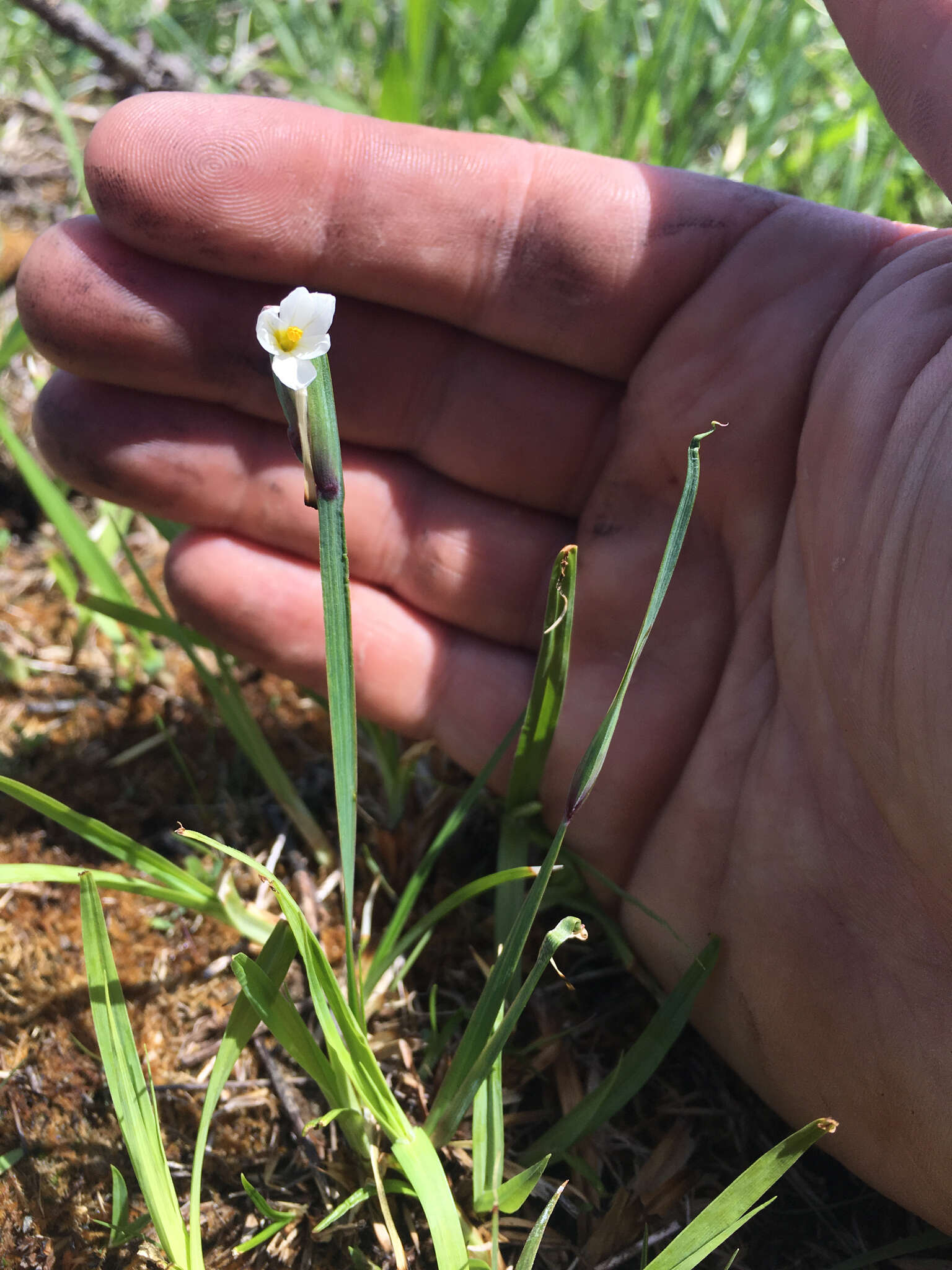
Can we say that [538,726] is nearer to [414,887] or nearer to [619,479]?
[414,887]

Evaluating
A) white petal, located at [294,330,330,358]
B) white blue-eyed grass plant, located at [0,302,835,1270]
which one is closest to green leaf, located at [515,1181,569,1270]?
white blue-eyed grass plant, located at [0,302,835,1270]

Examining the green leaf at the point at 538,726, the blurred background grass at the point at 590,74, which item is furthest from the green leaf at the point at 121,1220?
the blurred background grass at the point at 590,74

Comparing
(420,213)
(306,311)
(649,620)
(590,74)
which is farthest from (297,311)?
(590,74)

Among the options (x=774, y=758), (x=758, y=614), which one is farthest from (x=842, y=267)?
(x=774, y=758)

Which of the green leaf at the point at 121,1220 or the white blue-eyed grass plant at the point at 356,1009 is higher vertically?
the white blue-eyed grass plant at the point at 356,1009

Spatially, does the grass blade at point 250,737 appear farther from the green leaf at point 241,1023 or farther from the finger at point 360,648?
the green leaf at point 241,1023

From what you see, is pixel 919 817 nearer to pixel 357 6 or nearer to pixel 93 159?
pixel 93 159

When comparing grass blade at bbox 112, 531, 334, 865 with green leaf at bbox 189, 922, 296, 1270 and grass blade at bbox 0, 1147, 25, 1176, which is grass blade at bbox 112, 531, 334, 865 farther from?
grass blade at bbox 0, 1147, 25, 1176
